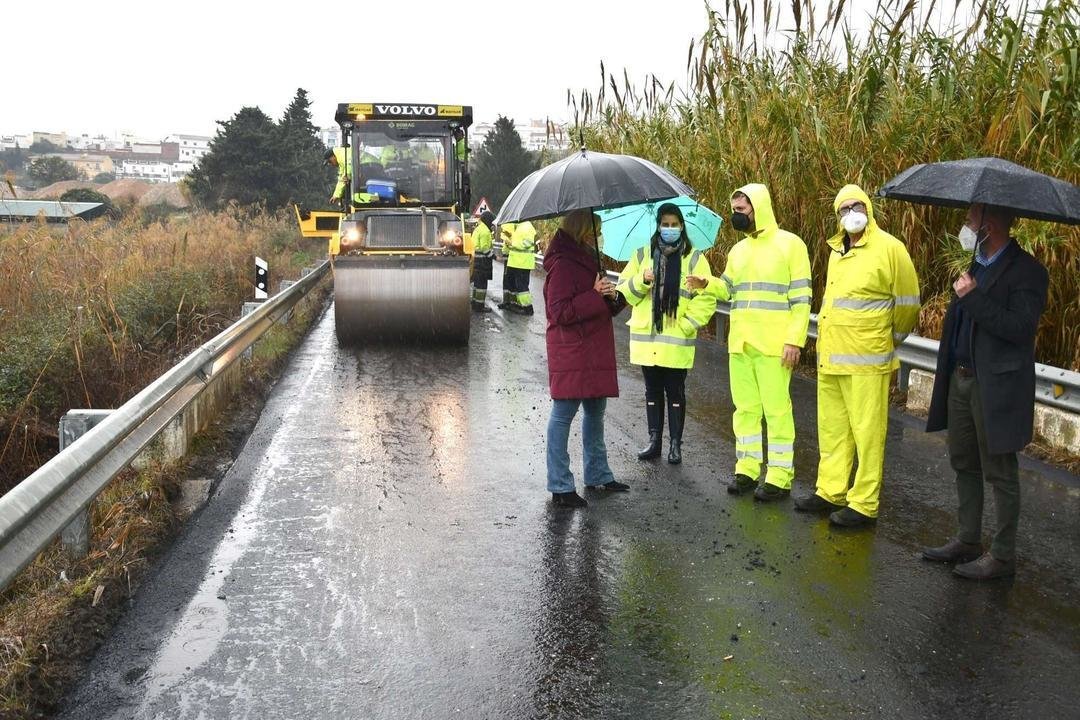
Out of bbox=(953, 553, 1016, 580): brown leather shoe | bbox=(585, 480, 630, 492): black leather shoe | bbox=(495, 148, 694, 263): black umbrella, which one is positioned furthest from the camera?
bbox=(585, 480, 630, 492): black leather shoe

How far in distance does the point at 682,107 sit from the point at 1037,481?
28.2 feet

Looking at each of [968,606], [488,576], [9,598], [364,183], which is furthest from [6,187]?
[968,606]

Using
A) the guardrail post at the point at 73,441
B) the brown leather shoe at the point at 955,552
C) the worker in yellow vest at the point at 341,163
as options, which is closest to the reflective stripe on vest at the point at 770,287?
the brown leather shoe at the point at 955,552

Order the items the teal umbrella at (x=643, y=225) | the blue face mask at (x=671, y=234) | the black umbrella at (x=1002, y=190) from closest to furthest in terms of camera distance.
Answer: the black umbrella at (x=1002, y=190) → the blue face mask at (x=671, y=234) → the teal umbrella at (x=643, y=225)

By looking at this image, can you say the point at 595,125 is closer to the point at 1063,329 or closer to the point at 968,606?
the point at 1063,329

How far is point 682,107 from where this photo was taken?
540 inches

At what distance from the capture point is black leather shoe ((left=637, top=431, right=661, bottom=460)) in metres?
6.99

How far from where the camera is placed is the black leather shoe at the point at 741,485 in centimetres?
614

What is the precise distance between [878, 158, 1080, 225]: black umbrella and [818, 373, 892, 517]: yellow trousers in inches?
48.9

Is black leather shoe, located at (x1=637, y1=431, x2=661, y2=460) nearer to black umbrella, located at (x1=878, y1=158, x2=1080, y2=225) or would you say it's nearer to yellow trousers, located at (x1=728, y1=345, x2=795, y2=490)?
yellow trousers, located at (x1=728, y1=345, x2=795, y2=490)

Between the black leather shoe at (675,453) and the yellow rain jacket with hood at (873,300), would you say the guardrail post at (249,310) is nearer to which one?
the black leather shoe at (675,453)

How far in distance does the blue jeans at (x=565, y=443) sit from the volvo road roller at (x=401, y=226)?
5908 mm

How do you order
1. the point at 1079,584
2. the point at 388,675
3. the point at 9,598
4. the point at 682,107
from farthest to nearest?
the point at 682,107, the point at 1079,584, the point at 9,598, the point at 388,675

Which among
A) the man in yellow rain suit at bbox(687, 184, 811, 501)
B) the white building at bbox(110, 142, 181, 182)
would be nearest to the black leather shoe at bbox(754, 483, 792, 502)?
the man in yellow rain suit at bbox(687, 184, 811, 501)
